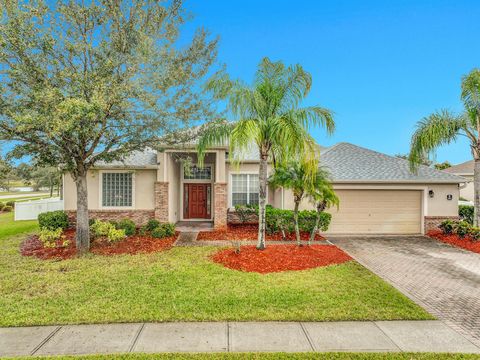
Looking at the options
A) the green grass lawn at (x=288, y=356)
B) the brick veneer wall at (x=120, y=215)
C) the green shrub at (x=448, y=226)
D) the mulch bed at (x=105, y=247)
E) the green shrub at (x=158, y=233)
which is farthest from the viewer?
the brick veneer wall at (x=120, y=215)

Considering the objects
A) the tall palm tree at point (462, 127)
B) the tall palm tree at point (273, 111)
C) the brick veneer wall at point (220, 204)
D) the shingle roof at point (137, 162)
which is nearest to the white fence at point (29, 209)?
the shingle roof at point (137, 162)

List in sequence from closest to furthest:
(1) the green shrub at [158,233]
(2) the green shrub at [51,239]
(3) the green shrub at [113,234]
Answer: (2) the green shrub at [51,239] < (3) the green shrub at [113,234] < (1) the green shrub at [158,233]

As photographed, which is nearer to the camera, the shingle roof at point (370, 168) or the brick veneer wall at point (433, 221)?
the shingle roof at point (370, 168)

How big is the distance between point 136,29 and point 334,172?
1084cm

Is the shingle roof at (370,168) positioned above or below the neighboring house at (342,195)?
above

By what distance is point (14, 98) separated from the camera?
893 cm

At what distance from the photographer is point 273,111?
9.45 meters

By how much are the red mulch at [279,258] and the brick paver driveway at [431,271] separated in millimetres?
1079

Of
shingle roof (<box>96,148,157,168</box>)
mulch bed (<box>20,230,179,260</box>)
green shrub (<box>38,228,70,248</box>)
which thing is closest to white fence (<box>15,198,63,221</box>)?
mulch bed (<box>20,230,179,260</box>)

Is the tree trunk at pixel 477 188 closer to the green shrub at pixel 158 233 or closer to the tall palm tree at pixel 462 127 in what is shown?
the tall palm tree at pixel 462 127

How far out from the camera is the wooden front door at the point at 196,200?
16.6 m

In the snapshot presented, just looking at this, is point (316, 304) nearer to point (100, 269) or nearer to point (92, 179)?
point (100, 269)

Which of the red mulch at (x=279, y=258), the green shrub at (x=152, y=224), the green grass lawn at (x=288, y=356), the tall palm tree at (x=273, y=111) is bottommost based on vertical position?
the green grass lawn at (x=288, y=356)

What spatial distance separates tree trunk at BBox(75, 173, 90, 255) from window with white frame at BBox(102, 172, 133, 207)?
358 cm
